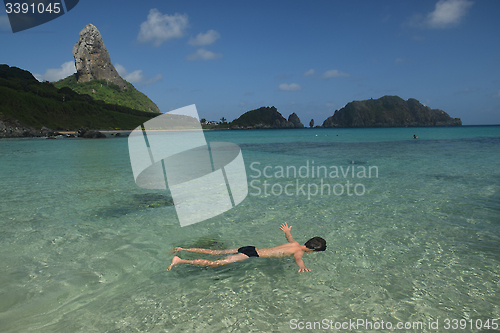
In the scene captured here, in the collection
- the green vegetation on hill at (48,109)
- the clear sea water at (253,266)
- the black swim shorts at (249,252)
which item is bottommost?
the clear sea water at (253,266)

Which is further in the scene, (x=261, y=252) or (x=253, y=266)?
(x=261, y=252)

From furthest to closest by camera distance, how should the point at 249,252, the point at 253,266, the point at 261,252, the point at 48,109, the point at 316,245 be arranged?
the point at 48,109
the point at 316,245
the point at 261,252
the point at 249,252
the point at 253,266

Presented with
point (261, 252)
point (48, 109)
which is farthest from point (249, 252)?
point (48, 109)

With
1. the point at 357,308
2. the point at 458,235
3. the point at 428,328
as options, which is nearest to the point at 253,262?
the point at 357,308

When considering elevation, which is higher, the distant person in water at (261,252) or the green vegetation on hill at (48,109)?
the green vegetation on hill at (48,109)

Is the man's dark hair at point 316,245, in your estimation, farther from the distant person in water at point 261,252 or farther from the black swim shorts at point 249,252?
the black swim shorts at point 249,252

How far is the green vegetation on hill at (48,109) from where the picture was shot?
98.7 m

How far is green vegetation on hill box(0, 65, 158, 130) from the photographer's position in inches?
3885

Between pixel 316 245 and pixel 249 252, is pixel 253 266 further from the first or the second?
pixel 316 245

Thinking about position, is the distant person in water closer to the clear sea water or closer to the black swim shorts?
the black swim shorts

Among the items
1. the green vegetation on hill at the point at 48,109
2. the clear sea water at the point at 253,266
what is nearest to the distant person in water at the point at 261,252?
the clear sea water at the point at 253,266

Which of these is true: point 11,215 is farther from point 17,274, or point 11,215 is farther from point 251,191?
point 251,191

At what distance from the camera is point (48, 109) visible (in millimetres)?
117562

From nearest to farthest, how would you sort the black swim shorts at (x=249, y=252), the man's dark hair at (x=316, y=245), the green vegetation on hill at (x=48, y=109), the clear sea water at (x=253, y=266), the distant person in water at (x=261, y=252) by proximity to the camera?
the clear sea water at (x=253, y=266)
the distant person in water at (x=261, y=252)
the black swim shorts at (x=249, y=252)
the man's dark hair at (x=316, y=245)
the green vegetation on hill at (x=48, y=109)
